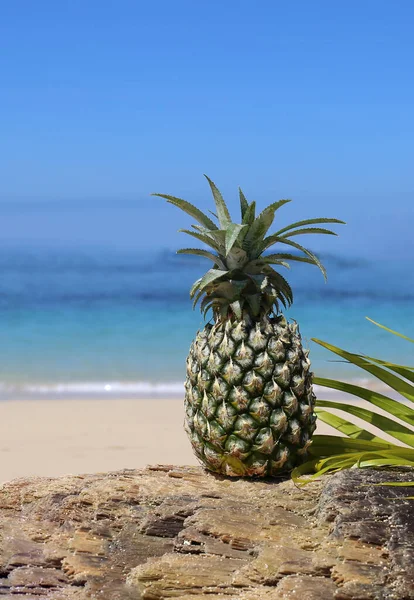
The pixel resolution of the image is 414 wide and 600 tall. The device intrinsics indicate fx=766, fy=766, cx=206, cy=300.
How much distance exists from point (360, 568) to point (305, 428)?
1.04 m

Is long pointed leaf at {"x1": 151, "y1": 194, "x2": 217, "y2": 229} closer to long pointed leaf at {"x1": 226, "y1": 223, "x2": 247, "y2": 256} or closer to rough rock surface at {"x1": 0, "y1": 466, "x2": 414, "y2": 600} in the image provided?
long pointed leaf at {"x1": 226, "y1": 223, "x2": 247, "y2": 256}

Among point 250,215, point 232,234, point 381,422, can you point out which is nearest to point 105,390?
point 381,422

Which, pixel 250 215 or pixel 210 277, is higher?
pixel 250 215

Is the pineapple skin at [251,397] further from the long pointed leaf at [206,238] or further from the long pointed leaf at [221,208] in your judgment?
the long pointed leaf at [221,208]

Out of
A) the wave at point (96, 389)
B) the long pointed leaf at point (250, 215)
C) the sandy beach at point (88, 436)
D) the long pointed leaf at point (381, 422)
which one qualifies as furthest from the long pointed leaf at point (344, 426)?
the wave at point (96, 389)

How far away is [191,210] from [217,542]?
1.73 meters

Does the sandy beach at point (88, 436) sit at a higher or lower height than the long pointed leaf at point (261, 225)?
lower

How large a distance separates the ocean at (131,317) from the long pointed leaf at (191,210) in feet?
12.3

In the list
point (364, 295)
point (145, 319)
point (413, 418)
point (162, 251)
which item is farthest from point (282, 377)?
point (162, 251)

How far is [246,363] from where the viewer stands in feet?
12.7

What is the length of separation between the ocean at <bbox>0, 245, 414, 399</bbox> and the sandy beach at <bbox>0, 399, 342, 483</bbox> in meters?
1.79

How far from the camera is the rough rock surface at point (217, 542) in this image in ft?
10.4

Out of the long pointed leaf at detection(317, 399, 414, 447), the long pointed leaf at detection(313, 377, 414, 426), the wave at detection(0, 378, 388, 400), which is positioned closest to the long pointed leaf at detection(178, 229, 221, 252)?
the long pointed leaf at detection(313, 377, 414, 426)

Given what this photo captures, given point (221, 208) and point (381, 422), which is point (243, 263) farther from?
point (381, 422)
